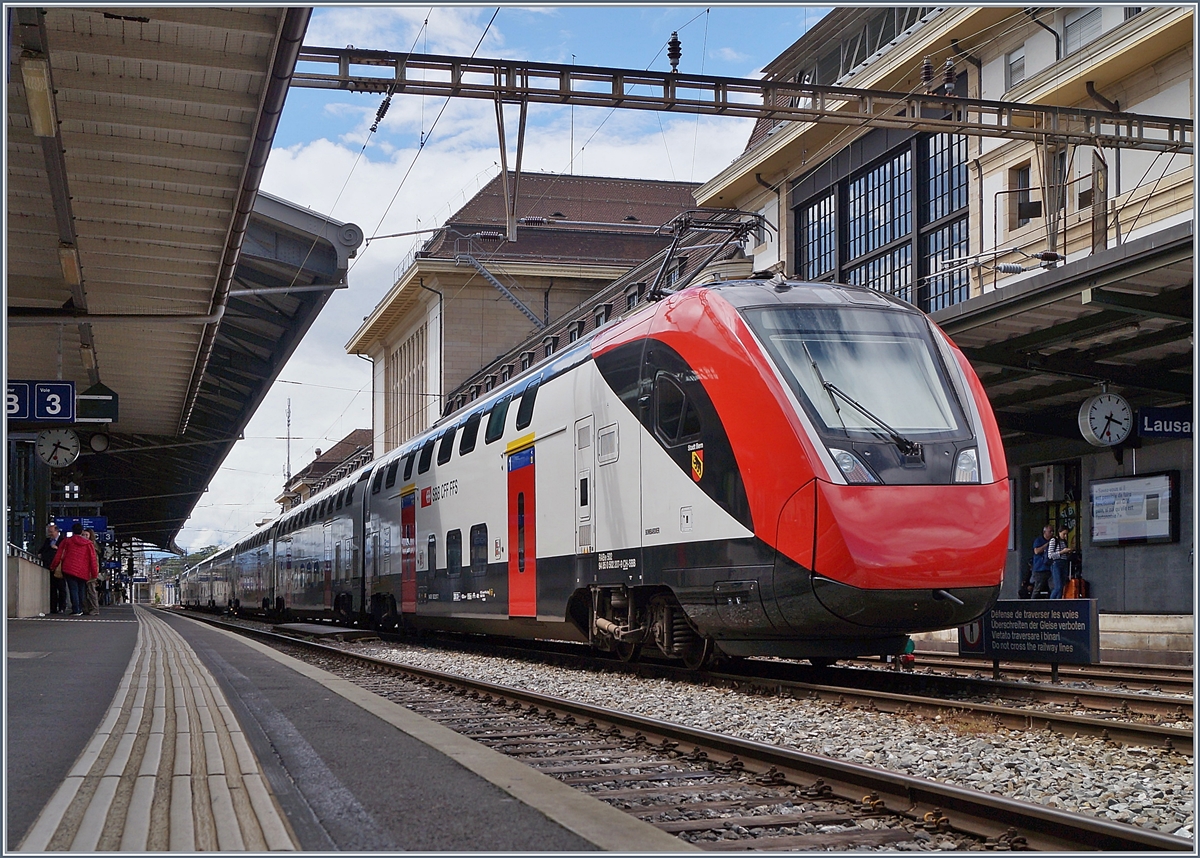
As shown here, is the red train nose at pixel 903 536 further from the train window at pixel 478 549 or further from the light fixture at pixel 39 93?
the train window at pixel 478 549

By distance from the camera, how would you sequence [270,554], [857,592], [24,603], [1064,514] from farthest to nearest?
[270,554]
[24,603]
[1064,514]
[857,592]

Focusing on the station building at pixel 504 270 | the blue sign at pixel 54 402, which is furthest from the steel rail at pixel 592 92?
the station building at pixel 504 270

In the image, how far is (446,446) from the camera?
18812mm

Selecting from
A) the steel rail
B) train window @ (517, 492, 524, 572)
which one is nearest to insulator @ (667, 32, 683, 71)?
the steel rail

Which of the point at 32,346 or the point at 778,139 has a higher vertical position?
the point at 778,139

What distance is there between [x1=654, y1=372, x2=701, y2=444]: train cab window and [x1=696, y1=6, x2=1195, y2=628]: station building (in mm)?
2560

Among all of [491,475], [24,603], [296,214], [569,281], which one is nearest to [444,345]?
[569,281]

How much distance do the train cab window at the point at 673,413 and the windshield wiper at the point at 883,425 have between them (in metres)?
1.24

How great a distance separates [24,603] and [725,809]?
2320 centimetres

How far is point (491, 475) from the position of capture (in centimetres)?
1633

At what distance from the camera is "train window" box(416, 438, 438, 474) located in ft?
64.6

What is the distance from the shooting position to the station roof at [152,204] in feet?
34.3

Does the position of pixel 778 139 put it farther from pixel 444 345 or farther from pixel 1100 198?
pixel 444 345

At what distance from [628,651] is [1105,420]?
7.76 meters
